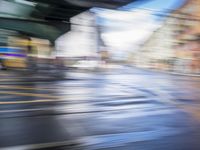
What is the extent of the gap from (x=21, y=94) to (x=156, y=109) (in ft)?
11.8

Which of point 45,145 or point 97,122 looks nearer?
point 45,145

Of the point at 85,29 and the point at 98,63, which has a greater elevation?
the point at 85,29

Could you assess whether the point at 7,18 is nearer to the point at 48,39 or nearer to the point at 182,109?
the point at 48,39

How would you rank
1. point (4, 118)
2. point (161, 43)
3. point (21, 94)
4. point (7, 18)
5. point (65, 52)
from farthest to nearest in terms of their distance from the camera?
point (161, 43), point (65, 52), point (7, 18), point (21, 94), point (4, 118)

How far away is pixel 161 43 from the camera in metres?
27.0

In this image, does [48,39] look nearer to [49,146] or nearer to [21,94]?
[21,94]

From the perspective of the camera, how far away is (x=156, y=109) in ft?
24.8

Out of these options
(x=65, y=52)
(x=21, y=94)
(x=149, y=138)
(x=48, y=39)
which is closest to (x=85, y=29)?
(x=65, y=52)

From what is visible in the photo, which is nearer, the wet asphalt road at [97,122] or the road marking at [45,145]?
the road marking at [45,145]

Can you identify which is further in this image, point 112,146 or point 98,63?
point 98,63

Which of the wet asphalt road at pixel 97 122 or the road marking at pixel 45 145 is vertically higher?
the road marking at pixel 45 145

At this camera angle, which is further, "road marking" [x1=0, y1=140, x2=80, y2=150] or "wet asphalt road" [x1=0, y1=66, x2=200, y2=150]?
"wet asphalt road" [x1=0, y1=66, x2=200, y2=150]

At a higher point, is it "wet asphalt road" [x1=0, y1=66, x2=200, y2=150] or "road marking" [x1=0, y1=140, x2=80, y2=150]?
"road marking" [x1=0, y1=140, x2=80, y2=150]

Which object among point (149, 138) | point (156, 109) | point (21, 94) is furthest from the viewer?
point (21, 94)
